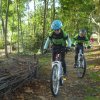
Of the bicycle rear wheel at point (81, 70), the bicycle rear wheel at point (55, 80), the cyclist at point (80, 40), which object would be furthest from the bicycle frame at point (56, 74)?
the bicycle rear wheel at point (81, 70)

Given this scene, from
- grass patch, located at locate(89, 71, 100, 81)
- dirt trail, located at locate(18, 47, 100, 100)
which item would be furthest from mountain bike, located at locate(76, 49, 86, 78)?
grass patch, located at locate(89, 71, 100, 81)

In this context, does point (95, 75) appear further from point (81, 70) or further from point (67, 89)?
point (67, 89)

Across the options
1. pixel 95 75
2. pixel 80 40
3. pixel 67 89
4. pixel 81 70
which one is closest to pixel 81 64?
pixel 81 70

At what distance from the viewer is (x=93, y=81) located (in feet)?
41.1

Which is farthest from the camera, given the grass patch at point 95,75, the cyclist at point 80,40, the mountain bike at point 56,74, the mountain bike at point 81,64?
the grass patch at point 95,75

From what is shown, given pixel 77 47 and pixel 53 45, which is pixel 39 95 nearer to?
pixel 53 45

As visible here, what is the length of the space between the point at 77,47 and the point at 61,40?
2.98 metres

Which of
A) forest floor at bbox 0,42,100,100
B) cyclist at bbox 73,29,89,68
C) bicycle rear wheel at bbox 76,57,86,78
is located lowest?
forest floor at bbox 0,42,100,100

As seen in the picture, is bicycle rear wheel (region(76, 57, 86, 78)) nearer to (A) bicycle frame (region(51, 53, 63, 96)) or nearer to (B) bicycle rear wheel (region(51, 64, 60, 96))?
(A) bicycle frame (region(51, 53, 63, 96))

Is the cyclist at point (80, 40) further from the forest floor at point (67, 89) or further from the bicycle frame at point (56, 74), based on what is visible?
the bicycle frame at point (56, 74)

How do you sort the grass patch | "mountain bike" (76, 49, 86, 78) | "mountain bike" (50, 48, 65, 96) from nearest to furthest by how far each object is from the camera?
"mountain bike" (50, 48, 65, 96) < "mountain bike" (76, 49, 86, 78) < the grass patch

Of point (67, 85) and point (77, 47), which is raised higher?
point (77, 47)

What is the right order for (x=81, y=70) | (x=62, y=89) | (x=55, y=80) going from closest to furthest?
(x=55, y=80) → (x=62, y=89) → (x=81, y=70)

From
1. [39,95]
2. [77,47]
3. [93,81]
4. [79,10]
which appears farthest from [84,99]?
[79,10]
